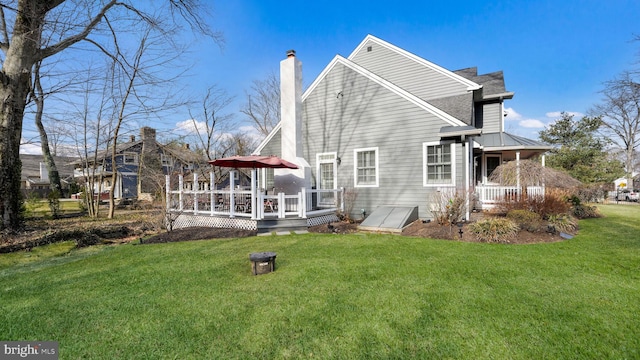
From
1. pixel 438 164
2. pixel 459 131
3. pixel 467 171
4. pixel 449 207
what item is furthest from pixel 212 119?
pixel 449 207

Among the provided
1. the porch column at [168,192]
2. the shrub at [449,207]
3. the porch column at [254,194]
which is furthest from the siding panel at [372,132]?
the porch column at [168,192]

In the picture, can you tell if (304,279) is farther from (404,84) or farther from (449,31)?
(449,31)

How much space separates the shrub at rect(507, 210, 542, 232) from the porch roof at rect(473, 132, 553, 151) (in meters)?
3.21

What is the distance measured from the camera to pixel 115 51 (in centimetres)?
1030

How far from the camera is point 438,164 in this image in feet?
32.1

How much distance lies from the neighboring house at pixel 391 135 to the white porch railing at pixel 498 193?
0.28 ft

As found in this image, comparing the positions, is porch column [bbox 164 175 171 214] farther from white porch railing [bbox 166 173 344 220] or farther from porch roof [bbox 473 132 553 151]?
porch roof [bbox 473 132 553 151]

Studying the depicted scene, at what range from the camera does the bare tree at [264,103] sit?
82.6 ft

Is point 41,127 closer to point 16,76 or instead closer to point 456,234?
point 16,76

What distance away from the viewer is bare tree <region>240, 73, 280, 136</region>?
25172 mm

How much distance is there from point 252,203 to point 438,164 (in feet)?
21.6

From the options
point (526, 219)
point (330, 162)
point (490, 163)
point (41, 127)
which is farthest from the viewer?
point (41, 127)

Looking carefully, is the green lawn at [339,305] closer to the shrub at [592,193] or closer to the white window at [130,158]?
the shrub at [592,193]

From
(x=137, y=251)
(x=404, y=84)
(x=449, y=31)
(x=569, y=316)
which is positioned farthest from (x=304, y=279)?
(x=449, y=31)
